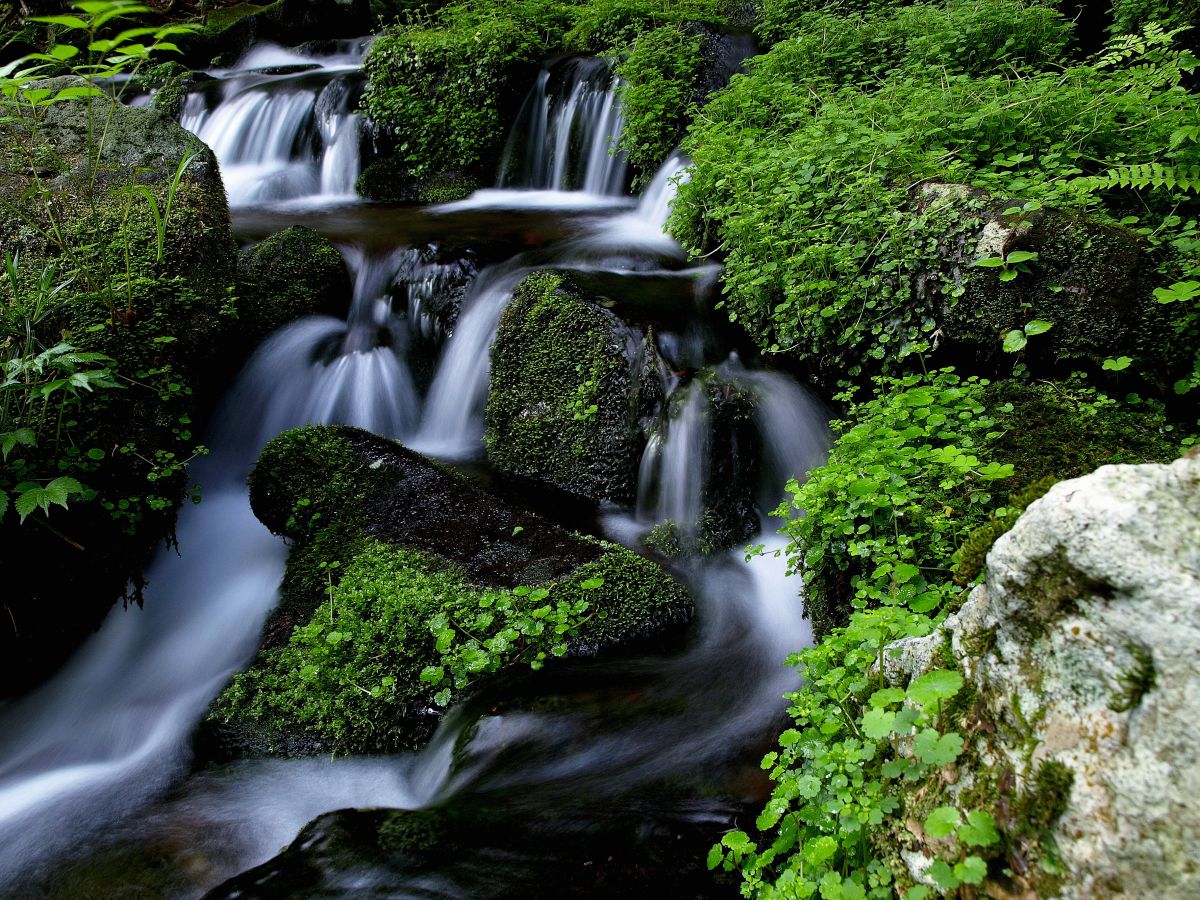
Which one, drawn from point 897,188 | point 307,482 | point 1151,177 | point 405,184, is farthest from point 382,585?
point 405,184

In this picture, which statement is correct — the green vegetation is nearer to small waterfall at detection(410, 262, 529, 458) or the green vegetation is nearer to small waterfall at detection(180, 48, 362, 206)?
small waterfall at detection(180, 48, 362, 206)

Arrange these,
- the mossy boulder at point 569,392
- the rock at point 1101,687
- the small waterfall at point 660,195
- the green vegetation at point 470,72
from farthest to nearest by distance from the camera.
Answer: the green vegetation at point 470,72 → the small waterfall at point 660,195 → the mossy boulder at point 569,392 → the rock at point 1101,687

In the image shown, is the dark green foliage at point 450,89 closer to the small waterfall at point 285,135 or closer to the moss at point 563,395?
the small waterfall at point 285,135

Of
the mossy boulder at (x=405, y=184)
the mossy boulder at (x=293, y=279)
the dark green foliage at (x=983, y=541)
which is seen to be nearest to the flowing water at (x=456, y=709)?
the mossy boulder at (x=293, y=279)

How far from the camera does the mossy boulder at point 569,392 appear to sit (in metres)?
4.85

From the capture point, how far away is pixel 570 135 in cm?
897

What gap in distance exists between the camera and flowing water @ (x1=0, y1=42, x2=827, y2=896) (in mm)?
2762

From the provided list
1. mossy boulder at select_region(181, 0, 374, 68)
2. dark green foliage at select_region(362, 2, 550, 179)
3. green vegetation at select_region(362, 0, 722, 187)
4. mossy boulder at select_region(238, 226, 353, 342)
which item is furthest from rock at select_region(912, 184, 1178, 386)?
mossy boulder at select_region(181, 0, 374, 68)

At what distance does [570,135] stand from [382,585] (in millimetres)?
7066

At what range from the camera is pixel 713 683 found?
342 centimetres

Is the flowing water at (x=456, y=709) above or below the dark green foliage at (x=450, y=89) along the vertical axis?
below

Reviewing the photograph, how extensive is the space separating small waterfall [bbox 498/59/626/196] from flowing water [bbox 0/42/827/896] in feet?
0.29

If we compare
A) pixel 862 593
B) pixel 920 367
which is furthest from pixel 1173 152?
pixel 862 593

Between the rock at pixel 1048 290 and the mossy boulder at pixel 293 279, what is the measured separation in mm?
4965
